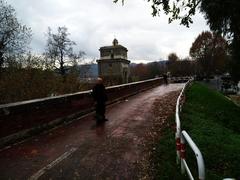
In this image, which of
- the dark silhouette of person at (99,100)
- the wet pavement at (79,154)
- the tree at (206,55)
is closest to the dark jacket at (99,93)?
the dark silhouette of person at (99,100)

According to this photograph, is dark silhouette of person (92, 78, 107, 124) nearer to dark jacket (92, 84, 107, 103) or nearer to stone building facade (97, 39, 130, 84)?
dark jacket (92, 84, 107, 103)

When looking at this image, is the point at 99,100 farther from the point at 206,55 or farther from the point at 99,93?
the point at 206,55

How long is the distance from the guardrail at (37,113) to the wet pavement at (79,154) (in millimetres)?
336

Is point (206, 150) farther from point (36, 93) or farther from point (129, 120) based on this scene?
point (36, 93)

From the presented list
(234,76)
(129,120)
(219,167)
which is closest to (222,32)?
(234,76)

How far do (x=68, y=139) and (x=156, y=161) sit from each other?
3.44m

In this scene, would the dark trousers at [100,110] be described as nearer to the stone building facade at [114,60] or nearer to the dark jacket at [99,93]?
the dark jacket at [99,93]

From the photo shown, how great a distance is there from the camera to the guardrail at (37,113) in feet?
32.0

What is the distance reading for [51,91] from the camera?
2527cm

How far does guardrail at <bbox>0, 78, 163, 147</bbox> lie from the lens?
9758mm

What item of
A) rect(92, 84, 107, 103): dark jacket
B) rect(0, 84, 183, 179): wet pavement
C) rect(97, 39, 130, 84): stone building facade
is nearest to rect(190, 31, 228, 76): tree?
rect(97, 39, 130, 84): stone building facade

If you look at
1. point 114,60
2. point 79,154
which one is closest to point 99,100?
point 79,154

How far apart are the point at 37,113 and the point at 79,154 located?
345cm

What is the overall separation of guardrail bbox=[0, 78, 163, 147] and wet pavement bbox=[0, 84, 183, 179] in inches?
13.2
